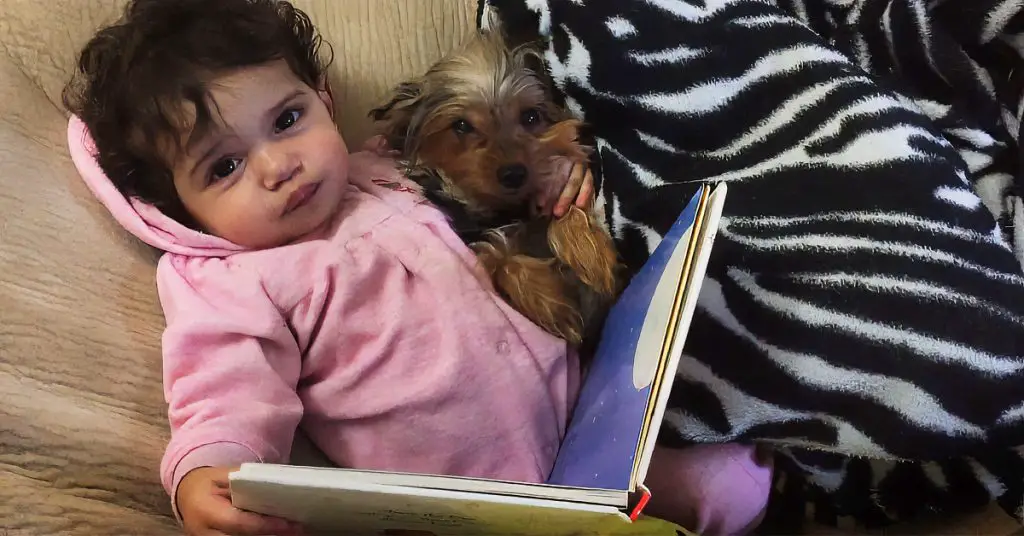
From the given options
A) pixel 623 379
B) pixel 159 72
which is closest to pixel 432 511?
pixel 623 379

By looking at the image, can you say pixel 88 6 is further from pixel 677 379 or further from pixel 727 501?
pixel 727 501

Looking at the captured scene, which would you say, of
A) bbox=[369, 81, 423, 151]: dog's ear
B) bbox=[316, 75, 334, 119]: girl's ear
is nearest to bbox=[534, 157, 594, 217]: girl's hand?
bbox=[369, 81, 423, 151]: dog's ear

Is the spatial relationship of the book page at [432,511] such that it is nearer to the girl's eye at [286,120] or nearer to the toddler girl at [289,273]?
the toddler girl at [289,273]

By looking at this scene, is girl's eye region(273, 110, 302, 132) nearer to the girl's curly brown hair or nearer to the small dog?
the girl's curly brown hair

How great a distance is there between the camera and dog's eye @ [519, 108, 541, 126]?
1331 millimetres

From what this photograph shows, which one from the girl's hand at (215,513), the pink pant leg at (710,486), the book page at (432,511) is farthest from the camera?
the pink pant leg at (710,486)

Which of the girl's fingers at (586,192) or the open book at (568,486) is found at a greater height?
the open book at (568,486)

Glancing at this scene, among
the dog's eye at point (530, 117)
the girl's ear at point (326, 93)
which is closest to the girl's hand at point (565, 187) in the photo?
the dog's eye at point (530, 117)

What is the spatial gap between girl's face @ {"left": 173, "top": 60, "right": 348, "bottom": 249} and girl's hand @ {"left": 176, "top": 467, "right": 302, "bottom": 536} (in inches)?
14.4

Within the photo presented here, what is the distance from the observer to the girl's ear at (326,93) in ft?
4.21

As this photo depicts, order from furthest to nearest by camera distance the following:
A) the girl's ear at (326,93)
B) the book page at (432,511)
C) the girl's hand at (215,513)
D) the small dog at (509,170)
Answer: the girl's ear at (326,93) < the small dog at (509,170) < the girl's hand at (215,513) < the book page at (432,511)

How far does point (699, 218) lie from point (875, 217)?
14.0 inches

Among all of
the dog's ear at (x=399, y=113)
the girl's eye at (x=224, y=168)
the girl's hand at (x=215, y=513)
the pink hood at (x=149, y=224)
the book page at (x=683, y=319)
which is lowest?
the girl's hand at (x=215, y=513)

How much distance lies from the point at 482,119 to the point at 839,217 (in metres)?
0.59
